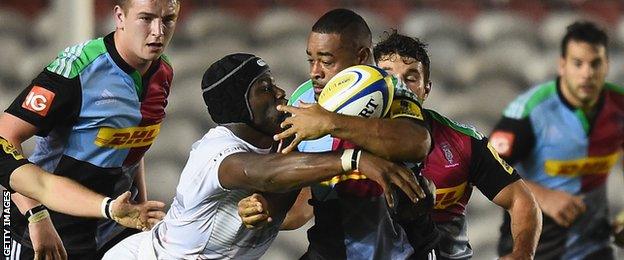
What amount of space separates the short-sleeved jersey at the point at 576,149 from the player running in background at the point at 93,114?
225 centimetres

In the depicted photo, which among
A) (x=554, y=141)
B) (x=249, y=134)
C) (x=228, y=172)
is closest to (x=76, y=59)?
(x=249, y=134)

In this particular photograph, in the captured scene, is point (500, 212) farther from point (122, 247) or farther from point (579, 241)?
point (122, 247)

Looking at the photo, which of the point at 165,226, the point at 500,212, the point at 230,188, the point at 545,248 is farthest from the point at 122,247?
the point at 500,212

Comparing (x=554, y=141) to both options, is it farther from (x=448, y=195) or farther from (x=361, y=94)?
(x=361, y=94)

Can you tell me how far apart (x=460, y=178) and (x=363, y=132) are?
3.10ft

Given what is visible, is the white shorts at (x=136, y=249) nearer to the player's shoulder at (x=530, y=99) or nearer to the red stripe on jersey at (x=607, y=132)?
the player's shoulder at (x=530, y=99)

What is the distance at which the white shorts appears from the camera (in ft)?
15.3

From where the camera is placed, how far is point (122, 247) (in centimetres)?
481

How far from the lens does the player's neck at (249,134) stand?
4.46 meters

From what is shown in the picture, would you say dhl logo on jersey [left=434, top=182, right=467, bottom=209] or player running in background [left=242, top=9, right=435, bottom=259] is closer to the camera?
player running in background [left=242, top=9, right=435, bottom=259]

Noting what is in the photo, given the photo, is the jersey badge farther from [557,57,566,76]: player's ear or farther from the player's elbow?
[557,57,566,76]: player's ear

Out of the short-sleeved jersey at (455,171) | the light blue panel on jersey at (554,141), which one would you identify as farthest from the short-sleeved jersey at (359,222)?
the light blue panel on jersey at (554,141)

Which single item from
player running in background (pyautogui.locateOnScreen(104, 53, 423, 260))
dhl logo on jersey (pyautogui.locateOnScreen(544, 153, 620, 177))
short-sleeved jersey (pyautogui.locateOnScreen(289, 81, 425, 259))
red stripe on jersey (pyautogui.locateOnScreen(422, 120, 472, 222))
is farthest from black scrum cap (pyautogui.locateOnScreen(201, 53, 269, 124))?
dhl logo on jersey (pyautogui.locateOnScreen(544, 153, 620, 177))

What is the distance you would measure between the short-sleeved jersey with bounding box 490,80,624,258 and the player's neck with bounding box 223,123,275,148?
261cm
